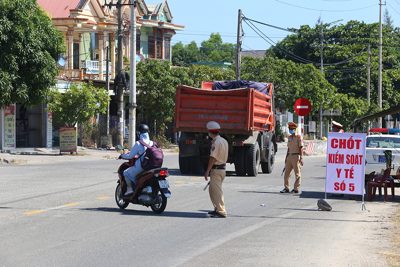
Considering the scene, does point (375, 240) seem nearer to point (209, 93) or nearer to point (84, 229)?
point (84, 229)

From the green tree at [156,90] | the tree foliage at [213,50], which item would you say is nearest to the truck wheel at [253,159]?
the green tree at [156,90]

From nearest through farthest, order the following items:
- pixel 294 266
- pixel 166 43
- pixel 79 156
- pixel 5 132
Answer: pixel 294 266
pixel 79 156
pixel 5 132
pixel 166 43

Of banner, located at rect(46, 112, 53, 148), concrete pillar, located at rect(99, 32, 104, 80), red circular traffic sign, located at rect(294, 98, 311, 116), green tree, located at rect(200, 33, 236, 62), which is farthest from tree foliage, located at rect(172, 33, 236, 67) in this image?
red circular traffic sign, located at rect(294, 98, 311, 116)

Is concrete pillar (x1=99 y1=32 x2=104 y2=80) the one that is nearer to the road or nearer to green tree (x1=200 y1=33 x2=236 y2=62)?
the road

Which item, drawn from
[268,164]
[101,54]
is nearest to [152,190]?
[268,164]

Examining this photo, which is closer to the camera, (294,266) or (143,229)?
(294,266)

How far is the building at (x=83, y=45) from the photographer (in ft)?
111

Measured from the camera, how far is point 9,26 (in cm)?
2422

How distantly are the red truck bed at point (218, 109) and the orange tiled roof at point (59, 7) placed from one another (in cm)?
2353

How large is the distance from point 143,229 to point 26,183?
8250 millimetres

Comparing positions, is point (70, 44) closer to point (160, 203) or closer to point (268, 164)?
point (268, 164)

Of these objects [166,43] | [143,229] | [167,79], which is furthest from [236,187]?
[166,43]

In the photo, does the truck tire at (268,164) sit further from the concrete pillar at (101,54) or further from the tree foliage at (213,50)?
the tree foliage at (213,50)

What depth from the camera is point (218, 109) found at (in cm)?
1889
